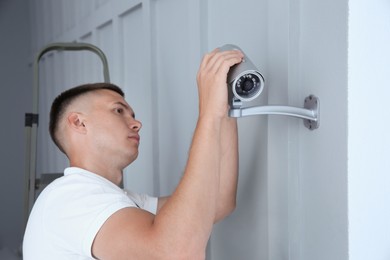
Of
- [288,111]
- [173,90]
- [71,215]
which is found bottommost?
[71,215]

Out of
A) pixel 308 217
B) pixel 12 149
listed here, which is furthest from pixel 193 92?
pixel 12 149

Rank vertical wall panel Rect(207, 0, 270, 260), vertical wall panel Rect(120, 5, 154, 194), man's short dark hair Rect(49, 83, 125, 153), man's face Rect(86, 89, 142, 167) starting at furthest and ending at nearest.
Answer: vertical wall panel Rect(120, 5, 154, 194), man's short dark hair Rect(49, 83, 125, 153), man's face Rect(86, 89, 142, 167), vertical wall panel Rect(207, 0, 270, 260)

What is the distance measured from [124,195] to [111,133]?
0.91 feet

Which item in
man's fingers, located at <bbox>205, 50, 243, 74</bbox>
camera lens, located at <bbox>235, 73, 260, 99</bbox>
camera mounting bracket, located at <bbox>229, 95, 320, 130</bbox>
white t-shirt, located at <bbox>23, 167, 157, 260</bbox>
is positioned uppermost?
man's fingers, located at <bbox>205, 50, 243, 74</bbox>

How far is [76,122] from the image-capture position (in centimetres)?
130

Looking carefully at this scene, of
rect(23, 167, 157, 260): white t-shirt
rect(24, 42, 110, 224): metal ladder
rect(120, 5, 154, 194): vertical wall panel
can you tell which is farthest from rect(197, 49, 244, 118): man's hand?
rect(24, 42, 110, 224): metal ladder

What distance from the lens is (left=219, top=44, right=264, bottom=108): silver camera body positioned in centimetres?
91

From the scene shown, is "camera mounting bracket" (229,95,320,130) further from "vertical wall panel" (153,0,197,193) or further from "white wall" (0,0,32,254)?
"white wall" (0,0,32,254)

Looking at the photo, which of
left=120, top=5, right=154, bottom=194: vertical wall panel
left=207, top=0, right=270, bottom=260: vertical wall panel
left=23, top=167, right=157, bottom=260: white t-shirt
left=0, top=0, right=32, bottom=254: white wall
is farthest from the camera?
left=0, top=0, right=32, bottom=254: white wall

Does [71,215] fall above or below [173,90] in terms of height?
below

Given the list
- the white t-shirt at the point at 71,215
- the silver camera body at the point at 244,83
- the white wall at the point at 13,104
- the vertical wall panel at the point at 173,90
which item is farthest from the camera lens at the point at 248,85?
the white wall at the point at 13,104
